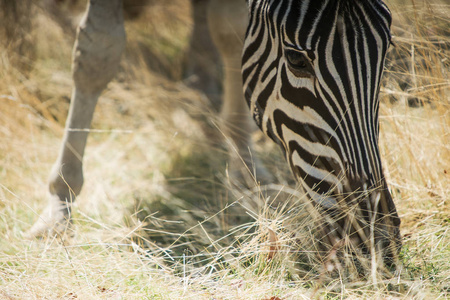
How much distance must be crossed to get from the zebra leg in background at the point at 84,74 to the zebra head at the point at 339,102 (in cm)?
115

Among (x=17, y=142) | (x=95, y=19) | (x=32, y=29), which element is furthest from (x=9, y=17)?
(x=95, y=19)

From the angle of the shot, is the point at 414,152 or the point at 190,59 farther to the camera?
the point at 190,59

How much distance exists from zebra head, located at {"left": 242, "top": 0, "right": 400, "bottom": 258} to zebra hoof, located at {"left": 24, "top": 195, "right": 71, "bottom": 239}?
52.9 inches

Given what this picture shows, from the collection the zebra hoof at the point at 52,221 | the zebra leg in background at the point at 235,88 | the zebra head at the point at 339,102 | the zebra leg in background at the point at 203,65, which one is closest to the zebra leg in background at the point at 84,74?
the zebra hoof at the point at 52,221

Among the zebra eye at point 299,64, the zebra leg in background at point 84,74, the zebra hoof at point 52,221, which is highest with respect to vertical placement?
the zebra eye at point 299,64

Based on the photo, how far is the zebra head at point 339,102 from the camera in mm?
1722

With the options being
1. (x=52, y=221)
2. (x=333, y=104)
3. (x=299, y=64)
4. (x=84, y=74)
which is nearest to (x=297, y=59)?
(x=299, y=64)

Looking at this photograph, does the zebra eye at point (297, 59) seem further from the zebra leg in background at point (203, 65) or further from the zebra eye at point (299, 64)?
the zebra leg in background at point (203, 65)

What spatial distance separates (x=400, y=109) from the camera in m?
3.06

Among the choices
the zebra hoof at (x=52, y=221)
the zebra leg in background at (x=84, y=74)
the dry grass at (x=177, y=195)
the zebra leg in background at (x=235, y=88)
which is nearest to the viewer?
the dry grass at (x=177, y=195)

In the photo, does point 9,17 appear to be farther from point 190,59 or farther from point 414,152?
point 414,152

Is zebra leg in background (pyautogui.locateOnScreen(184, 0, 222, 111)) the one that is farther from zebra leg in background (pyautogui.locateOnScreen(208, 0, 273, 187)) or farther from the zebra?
the zebra

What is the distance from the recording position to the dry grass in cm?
193

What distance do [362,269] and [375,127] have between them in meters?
0.61
